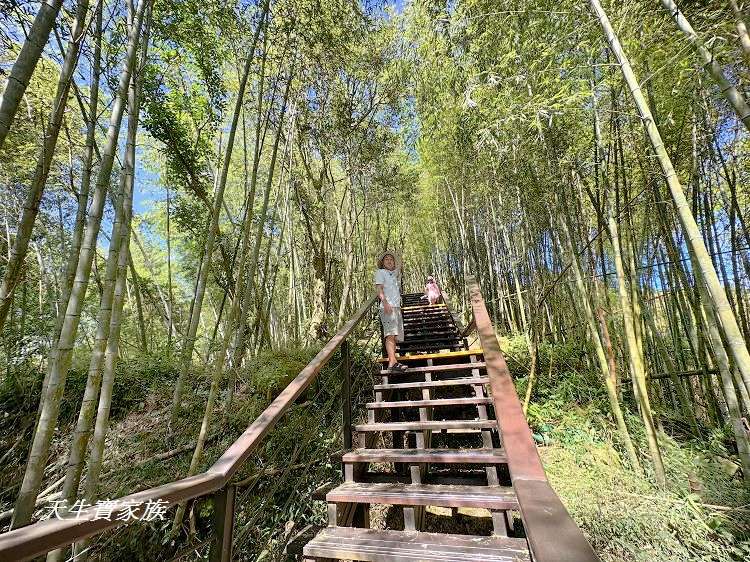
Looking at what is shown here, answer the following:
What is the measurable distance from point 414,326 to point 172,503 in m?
4.31

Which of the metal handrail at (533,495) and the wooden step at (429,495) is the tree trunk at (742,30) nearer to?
the metal handrail at (533,495)

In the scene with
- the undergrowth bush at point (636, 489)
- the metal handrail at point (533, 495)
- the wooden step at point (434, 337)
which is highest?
the wooden step at point (434, 337)

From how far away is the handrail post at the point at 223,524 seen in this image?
3.35ft

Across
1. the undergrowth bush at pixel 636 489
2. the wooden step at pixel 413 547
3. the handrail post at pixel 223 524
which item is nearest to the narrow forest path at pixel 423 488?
the wooden step at pixel 413 547

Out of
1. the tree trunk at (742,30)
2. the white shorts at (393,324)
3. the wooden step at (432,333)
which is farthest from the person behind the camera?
the wooden step at (432,333)

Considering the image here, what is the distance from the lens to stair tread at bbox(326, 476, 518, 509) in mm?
1477

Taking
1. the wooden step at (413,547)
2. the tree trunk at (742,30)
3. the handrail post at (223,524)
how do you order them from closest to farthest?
the handrail post at (223,524), the wooden step at (413,547), the tree trunk at (742,30)

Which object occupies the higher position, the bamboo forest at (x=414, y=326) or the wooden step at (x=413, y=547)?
the bamboo forest at (x=414, y=326)

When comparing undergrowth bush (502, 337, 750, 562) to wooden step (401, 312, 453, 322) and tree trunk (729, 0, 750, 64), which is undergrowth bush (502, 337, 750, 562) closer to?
wooden step (401, 312, 453, 322)

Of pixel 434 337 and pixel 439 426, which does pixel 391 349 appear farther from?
pixel 434 337

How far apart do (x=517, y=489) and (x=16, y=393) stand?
5327 millimetres

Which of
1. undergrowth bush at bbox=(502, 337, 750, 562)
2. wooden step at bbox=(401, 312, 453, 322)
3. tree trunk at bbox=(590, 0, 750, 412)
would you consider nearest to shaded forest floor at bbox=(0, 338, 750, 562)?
undergrowth bush at bbox=(502, 337, 750, 562)

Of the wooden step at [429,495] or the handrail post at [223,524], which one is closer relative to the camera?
the handrail post at [223,524]

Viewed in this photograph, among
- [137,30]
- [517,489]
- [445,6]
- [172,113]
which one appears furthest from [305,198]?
[517,489]
